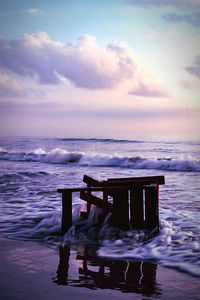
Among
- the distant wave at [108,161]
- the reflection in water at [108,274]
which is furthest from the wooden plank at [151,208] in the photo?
the distant wave at [108,161]

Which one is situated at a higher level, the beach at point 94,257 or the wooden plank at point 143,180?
the wooden plank at point 143,180

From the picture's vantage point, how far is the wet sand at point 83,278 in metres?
4.35

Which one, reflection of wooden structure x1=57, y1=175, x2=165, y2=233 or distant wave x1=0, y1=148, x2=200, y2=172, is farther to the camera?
distant wave x1=0, y1=148, x2=200, y2=172

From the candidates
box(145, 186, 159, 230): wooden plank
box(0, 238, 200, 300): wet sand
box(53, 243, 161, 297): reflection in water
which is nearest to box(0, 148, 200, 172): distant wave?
box(145, 186, 159, 230): wooden plank

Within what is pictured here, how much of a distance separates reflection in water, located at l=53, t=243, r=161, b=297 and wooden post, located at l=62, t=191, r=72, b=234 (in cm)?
127

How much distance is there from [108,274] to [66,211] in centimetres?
251

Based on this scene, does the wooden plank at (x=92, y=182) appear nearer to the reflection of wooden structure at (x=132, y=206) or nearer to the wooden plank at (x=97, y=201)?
the wooden plank at (x=97, y=201)

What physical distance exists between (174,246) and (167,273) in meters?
1.54

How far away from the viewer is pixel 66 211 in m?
7.40

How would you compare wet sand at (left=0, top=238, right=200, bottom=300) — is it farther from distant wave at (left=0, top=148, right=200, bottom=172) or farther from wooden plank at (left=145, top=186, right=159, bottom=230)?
distant wave at (left=0, top=148, right=200, bottom=172)

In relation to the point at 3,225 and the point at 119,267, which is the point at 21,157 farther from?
the point at 119,267

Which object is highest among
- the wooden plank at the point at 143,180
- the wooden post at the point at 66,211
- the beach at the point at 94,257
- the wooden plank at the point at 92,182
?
the wooden plank at the point at 143,180

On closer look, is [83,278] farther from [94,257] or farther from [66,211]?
[66,211]

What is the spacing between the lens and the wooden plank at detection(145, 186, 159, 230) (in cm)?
716
